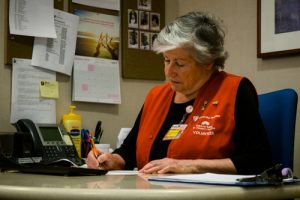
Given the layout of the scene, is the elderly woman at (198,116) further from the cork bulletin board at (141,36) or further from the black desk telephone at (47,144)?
the cork bulletin board at (141,36)

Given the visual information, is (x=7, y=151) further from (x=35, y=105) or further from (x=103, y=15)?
(x=103, y=15)

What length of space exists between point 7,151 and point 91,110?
26.3 inches

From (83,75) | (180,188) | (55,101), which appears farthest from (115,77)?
(180,188)

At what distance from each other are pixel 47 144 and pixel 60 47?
0.54m

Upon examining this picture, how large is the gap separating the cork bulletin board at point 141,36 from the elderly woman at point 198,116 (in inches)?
25.6

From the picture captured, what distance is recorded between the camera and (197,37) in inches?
67.4

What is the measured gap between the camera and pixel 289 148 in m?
1.62

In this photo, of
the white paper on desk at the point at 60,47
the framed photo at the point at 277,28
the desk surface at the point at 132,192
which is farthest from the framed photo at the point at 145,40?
the desk surface at the point at 132,192

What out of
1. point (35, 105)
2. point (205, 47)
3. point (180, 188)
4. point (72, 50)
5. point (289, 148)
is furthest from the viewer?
point (72, 50)

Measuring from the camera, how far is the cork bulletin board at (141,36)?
8.38 feet

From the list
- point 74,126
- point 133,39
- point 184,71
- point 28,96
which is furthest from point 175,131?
point 133,39

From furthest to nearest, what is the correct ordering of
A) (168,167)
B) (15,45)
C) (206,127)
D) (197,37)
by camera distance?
1. (15,45)
2. (197,37)
3. (206,127)
4. (168,167)

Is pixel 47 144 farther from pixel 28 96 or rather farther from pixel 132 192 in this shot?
pixel 132 192

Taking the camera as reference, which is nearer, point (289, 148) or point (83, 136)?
point (289, 148)
